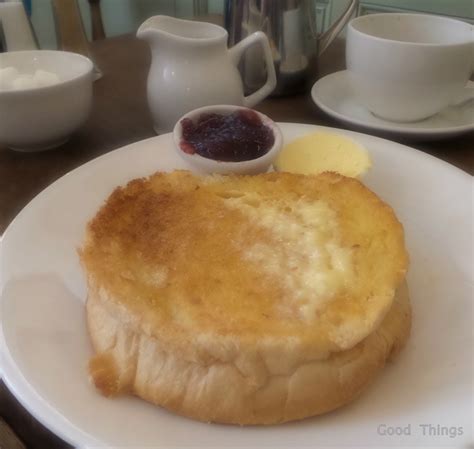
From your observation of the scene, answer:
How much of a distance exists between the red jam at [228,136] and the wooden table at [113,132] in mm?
317

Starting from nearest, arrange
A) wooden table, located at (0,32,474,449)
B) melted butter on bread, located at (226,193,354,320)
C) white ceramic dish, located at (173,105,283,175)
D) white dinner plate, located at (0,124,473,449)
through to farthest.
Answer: white dinner plate, located at (0,124,473,449)
melted butter on bread, located at (226,193,354,320)
white ceramic dish, located at (173,105,283,175)
wooden table, located at (0,32,474,449)

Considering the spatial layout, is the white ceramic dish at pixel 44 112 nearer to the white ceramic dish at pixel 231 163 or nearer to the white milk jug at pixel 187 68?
the white milk jug at pixel 187 68

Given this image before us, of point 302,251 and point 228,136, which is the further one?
point 228,136

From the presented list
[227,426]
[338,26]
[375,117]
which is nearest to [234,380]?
[227,426]

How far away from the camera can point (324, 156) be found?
1.29 meters

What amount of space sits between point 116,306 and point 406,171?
31.7 inches

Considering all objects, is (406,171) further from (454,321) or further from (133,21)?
(133,21)

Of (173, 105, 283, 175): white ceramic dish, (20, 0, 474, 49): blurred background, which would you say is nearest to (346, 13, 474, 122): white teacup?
(173, 105, 283, 175): white ceramic dish

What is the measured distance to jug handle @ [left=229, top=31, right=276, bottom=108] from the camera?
1496 mm

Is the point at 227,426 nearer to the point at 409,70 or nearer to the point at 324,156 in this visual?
the point at 324,156

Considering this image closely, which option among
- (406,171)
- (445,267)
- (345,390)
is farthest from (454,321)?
(406,171)

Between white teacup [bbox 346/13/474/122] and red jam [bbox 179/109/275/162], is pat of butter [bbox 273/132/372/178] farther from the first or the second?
white teacup [bbox 346/13/474/122]

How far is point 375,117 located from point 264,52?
392mm

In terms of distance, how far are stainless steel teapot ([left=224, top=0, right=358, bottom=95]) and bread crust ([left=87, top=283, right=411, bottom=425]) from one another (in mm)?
1160
